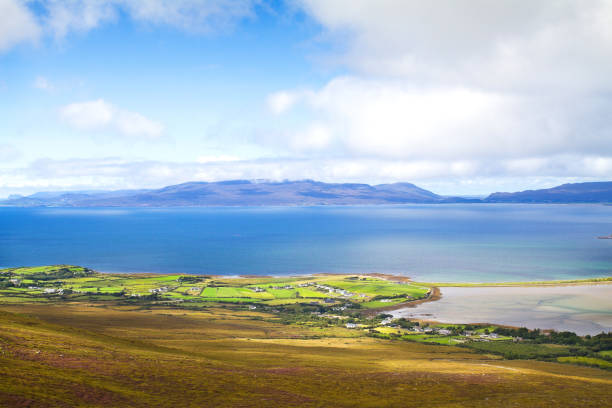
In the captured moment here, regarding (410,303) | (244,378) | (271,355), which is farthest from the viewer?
(410,303)

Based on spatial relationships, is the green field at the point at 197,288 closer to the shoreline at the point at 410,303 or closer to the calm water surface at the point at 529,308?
the shoreline at the point at 410,303

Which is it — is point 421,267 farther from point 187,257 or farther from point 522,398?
point 522,398

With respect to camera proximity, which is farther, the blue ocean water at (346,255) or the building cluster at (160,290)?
the blue ocean water at (346,255)

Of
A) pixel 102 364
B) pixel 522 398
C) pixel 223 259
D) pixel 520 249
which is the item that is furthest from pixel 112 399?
pixel 520 249

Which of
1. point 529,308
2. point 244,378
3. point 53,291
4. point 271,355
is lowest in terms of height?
point 529,308

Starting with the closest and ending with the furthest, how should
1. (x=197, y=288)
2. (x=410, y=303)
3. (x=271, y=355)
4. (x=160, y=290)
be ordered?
(x=271, y=355), (x=410, y=303), (x=160, y=290), (x=197, y=288)

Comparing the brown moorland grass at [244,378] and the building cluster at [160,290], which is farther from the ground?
the brown moorland grass at [244,378]

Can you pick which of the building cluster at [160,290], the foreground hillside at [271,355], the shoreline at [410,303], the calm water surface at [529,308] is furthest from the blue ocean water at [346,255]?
the foreground hillside at [271,355]

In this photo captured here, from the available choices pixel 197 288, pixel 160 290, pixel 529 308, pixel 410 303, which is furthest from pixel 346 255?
pixel 529 308

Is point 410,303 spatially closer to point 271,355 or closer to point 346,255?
point 271,355
